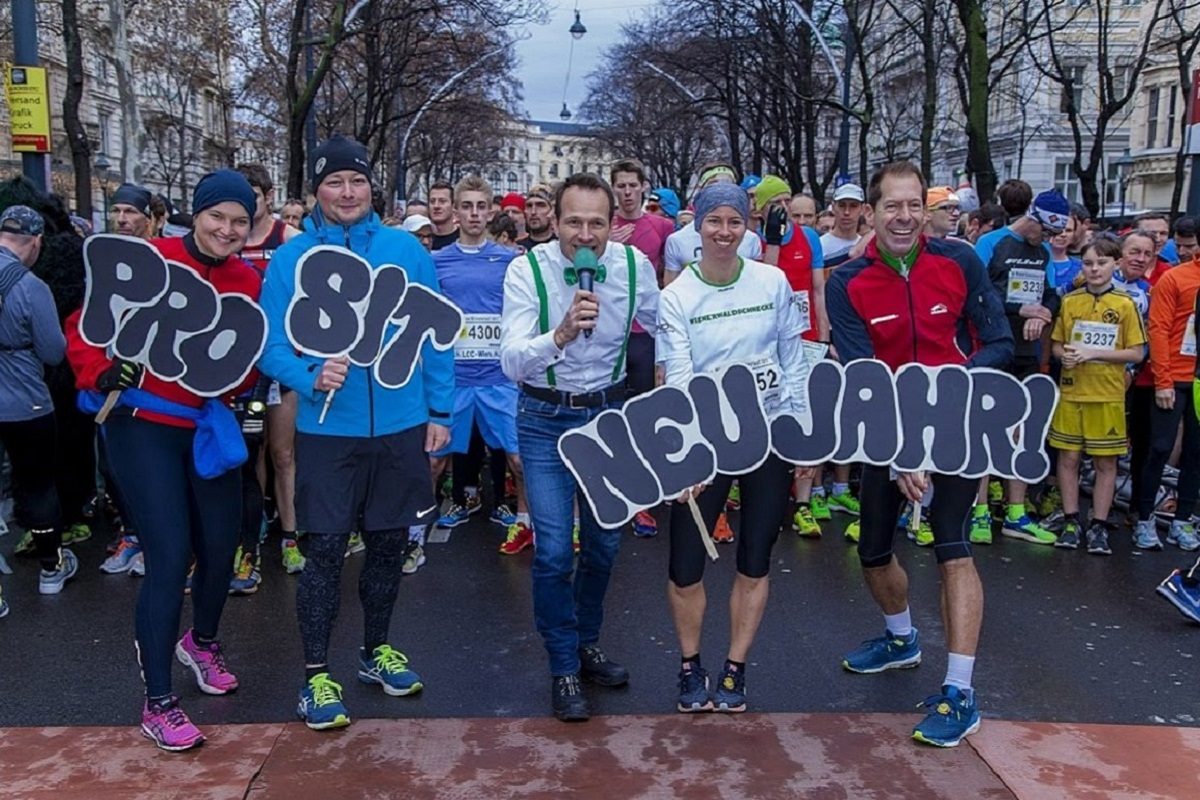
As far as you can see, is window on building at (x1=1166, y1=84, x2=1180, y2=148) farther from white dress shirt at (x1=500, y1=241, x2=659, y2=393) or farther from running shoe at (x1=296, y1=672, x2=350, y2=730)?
running shoe at (x1=296, y1=672, x2=350, y2=730)

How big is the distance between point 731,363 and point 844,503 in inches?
157

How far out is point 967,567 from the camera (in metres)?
4.19

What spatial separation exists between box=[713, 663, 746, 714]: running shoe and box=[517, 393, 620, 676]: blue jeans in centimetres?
58

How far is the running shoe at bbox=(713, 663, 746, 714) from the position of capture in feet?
14.3

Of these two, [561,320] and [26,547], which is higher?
[561,320]

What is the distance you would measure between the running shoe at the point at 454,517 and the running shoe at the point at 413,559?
855 mm

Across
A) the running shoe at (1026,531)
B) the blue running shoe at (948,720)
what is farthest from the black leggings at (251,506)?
the running shoe at (1026,531)

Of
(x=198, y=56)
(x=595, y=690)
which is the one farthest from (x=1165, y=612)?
(x=198, y=56)

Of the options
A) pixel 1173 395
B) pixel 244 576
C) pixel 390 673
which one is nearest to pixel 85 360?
pixel 390 673

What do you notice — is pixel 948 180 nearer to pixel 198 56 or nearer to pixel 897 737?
pixel 198 56

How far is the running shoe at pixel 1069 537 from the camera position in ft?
22.9

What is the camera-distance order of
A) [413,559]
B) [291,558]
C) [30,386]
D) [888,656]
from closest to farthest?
[888,656] → [30,386] → [291,558] → [413,559]

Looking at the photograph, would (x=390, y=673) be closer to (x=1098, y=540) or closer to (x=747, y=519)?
(x=747, y=519)

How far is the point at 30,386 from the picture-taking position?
570 centimetres
